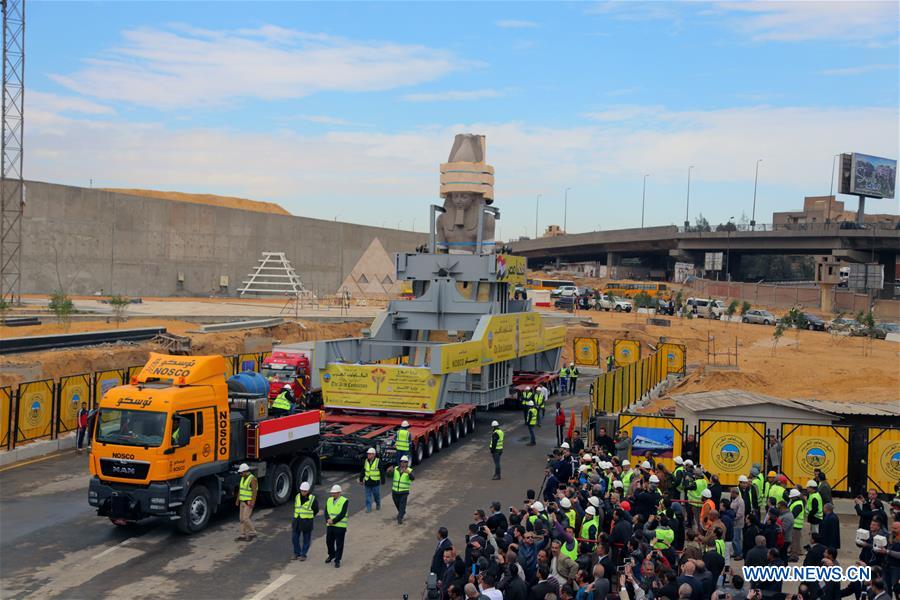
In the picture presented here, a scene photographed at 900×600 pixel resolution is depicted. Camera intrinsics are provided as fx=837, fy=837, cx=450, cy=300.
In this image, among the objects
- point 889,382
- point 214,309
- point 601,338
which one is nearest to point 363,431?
point 889,382

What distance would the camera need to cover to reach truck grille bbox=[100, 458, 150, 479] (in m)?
14.4

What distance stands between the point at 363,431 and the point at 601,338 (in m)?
33.0

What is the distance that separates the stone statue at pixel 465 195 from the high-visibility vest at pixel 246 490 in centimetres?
1780

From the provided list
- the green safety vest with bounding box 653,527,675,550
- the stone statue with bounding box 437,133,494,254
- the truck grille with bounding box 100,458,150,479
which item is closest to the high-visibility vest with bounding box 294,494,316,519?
the truck grille with bounding box 100,458,150,479

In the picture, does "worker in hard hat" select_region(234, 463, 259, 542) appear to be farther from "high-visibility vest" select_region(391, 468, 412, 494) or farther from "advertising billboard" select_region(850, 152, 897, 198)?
"advertising billboard" select_region(850, 152, 897, 198)

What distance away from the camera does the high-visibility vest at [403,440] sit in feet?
62.4

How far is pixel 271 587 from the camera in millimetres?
12750

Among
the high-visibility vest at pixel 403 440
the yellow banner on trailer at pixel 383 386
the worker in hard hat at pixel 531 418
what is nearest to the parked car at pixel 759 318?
the worker in hard hat at pixel 531 418

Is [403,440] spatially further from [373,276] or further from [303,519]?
[373,276]

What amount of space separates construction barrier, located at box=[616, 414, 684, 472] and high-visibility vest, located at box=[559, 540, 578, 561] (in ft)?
27.8

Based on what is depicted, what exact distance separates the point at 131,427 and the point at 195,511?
76.9 inches

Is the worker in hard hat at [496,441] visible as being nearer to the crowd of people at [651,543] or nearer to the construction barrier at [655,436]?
the construction barrier at [655,436]

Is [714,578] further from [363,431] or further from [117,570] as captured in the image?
[363,431]

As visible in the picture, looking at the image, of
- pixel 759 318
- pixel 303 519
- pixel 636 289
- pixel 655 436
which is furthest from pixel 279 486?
pixel 636 289
